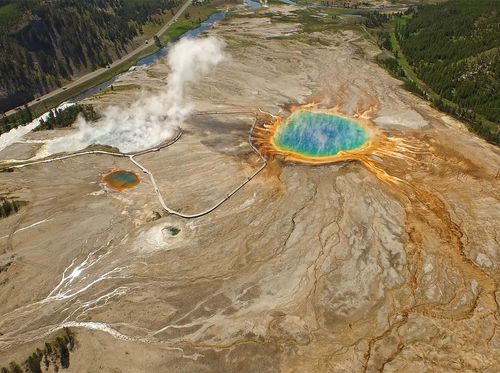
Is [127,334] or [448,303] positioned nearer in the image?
[127,334]

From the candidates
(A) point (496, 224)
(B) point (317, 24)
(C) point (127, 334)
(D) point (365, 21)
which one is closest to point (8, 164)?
(C) point (127, 334)

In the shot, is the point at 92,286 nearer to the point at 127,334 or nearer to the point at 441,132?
the point at 127,334

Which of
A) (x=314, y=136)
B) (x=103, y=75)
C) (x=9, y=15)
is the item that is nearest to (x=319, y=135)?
(x=314, y=136)

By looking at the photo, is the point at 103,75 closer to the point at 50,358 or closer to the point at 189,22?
the point at 189,22

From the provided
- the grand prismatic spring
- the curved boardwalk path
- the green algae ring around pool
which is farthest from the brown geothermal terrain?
the grand prismatic spring

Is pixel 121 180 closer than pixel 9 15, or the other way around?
pixel 121 180

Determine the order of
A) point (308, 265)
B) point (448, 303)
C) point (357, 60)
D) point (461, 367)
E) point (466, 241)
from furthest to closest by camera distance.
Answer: point (357, 60)
point (466, 241)
point (308, 265)
point (448, 303)
point (461, 367)

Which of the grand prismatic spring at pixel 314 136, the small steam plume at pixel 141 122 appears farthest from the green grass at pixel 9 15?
the grand prismatic spring at pixel 314 136
